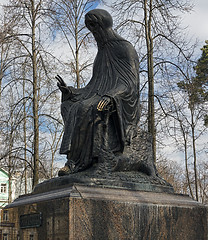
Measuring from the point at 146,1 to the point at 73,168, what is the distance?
771cm

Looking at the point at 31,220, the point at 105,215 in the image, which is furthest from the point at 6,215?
the point at 105,215

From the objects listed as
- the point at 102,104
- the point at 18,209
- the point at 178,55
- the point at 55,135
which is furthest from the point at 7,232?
the point at 55,135

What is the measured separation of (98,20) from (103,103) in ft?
5.04

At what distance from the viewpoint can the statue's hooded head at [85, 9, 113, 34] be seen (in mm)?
6434

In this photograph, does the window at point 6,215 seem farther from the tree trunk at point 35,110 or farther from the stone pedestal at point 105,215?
the tree trunk at point 35,110

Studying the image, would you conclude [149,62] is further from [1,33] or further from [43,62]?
[1,33]

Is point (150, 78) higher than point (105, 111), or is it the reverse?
point (150, 78)

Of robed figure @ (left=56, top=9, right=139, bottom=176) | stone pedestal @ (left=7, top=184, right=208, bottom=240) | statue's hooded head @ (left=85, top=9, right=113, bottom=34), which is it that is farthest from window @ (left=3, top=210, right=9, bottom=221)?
statue's hooded head @ (left=85, top=9, right=113, bottom=34)

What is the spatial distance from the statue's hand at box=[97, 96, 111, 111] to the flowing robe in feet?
0.24

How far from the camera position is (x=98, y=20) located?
6.43m

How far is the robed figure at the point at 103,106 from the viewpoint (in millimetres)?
5688

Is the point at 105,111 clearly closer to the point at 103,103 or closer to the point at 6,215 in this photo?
the point at 103,103

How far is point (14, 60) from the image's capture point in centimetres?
1336

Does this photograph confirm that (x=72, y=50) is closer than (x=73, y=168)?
No
